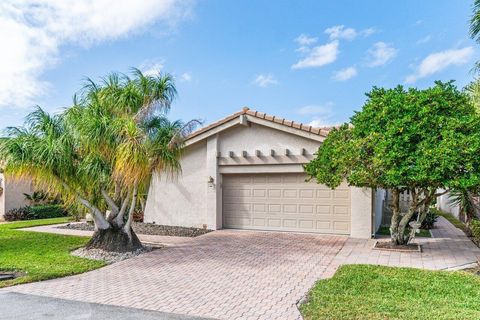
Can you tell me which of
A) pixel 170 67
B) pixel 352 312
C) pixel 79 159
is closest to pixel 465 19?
pixel 170 67

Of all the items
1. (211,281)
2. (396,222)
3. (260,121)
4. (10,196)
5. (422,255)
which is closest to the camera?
(211,281)

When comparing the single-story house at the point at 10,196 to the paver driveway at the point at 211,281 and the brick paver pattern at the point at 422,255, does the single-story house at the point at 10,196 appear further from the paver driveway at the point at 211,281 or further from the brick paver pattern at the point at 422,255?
the brick paver pattern at the point at 422,255

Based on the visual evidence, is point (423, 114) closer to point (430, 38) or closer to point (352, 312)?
point (352, 312)

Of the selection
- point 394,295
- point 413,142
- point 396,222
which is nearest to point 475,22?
point 413,142

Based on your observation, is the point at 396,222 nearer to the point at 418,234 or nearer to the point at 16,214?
the point at 418,234

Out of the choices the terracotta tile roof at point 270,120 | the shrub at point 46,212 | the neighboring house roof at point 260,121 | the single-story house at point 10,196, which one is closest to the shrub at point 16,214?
the shrub at point 46,212

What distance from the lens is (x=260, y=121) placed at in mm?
15477

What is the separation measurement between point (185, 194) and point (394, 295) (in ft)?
38.9

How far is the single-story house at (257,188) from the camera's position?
1471 cm

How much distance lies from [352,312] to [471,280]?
392cm

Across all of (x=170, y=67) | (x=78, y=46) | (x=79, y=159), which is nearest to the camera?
(x=79, y=159)

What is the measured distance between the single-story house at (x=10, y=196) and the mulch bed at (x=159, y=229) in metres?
7.56

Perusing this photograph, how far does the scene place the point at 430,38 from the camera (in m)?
17.4

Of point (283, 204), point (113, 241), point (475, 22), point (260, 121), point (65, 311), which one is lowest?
point (65, 311)
